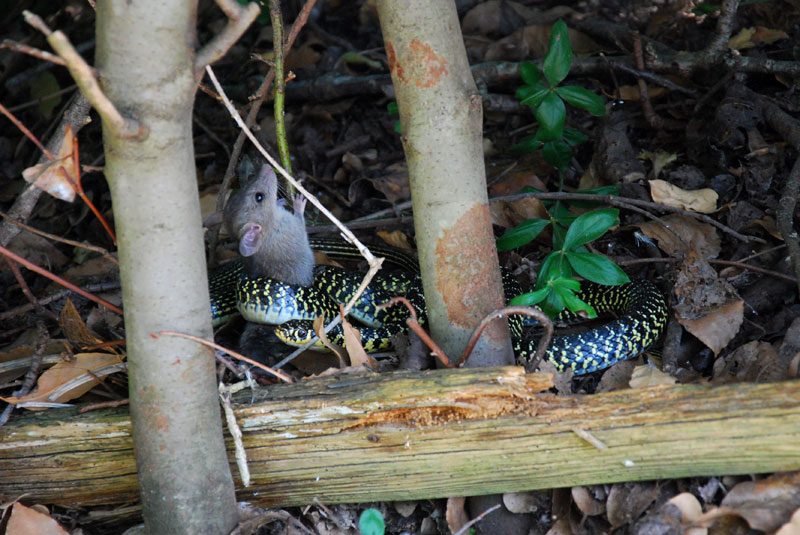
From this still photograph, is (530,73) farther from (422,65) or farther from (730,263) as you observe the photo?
(422,65)

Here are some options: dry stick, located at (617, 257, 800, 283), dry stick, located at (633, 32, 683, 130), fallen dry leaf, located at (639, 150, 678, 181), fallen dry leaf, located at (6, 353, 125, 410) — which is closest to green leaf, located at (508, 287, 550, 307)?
dry stick, located at (617, 257, 800, 283)

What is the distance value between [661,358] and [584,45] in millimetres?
2946

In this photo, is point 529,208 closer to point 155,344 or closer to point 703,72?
point 703,72

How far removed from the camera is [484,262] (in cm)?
309

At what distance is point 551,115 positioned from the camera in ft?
13.8

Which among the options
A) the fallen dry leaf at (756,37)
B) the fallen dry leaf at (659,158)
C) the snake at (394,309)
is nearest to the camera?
the snake at (394,309)

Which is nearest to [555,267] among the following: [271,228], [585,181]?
[585,181]

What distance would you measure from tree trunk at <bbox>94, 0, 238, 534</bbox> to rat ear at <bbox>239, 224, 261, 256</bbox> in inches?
69.1

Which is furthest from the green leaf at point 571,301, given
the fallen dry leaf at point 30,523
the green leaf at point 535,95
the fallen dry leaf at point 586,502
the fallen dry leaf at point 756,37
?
the fallen dry leaf at point 756,37

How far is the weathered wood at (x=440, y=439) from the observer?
2.62 metres

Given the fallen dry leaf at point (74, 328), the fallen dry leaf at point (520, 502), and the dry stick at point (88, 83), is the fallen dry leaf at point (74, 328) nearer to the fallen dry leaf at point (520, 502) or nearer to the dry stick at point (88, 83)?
the dry stick at point (88, 83)

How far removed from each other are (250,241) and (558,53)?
6.88 feet

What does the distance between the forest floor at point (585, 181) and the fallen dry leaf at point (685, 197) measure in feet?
0.05

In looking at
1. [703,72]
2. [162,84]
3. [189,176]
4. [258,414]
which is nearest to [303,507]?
[258,414]
